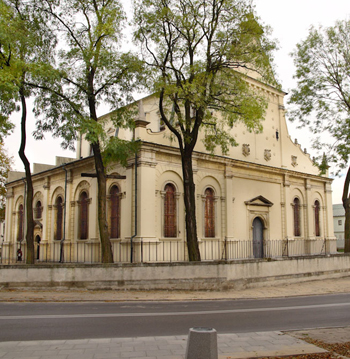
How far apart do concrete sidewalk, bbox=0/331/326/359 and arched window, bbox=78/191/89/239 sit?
20.1 m

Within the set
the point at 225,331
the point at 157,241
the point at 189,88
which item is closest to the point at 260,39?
the point at 189,88

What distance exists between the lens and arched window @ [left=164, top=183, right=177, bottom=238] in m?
24.2

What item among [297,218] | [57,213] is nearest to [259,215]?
[297,218]

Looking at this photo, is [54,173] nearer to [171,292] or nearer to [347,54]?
[171,292]

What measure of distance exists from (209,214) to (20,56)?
14826 mm

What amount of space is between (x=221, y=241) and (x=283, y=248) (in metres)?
5.90

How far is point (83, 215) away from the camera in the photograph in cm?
2780

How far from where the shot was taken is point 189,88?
17.3 metres

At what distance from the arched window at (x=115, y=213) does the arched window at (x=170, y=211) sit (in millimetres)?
2872

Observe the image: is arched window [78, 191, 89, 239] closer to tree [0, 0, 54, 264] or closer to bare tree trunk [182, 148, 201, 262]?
tree [0, 0, 54, 264]

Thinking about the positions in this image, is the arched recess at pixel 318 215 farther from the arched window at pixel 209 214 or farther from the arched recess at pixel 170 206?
the arched recess at pixel 170 206

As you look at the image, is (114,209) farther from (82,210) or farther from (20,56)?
(20,56)

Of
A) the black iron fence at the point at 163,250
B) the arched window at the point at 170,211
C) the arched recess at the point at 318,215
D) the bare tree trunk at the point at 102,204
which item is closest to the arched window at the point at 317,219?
the arched recess at the point at 318,215

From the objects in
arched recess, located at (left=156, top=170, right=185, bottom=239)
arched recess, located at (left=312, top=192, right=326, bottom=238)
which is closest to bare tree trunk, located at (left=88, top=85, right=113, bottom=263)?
arched recess, located at (left=156, top=170, right=185, bottom=239)
